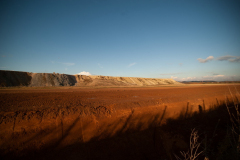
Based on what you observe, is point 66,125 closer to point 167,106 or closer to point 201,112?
point 167,106

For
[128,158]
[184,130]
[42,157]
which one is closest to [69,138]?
[42,157]

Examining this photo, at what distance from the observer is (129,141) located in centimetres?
573

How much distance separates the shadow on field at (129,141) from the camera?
14.8ft

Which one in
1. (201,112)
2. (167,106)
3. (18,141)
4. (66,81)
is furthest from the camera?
(66,81)

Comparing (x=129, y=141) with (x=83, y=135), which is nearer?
(x=83, y=135)

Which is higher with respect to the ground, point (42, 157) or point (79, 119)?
point (79, 119)

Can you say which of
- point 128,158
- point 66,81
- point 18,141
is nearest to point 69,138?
point 18,141

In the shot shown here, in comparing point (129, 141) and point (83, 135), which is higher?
point (83, 135)

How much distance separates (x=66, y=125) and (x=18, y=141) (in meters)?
1.67

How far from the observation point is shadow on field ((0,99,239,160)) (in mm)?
4520

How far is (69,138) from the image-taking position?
16.6ft

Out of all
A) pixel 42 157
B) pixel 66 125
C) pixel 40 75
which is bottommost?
pixel 42 157

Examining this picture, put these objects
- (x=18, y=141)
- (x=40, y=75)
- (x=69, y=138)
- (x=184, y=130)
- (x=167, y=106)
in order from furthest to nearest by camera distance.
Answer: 1. (x=40, y=75)
2. (x=167, y=106)
3. (x=184, y=130)
4. (x=69, y=138)
5. (x=18, y=141)

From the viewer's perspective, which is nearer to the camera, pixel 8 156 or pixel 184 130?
pixel 8 156
